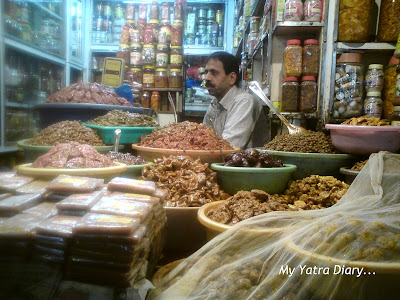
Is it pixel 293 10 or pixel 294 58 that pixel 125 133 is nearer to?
pixel 294 58

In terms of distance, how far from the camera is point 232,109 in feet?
10.8

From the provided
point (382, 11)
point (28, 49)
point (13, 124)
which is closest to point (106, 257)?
point (382, 11)

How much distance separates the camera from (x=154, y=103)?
5094 mm

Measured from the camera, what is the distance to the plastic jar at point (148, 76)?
16.4 feet

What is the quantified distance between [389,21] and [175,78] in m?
3.47

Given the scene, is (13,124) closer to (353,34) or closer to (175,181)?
(175,181)

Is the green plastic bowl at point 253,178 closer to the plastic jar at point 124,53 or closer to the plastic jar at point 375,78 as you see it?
the plastic jar at point 375,78

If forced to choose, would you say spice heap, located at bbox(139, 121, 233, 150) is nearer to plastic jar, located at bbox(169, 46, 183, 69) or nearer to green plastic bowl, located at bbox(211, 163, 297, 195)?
green plastic bowl, located at bbox(211, 163, 297, 195)

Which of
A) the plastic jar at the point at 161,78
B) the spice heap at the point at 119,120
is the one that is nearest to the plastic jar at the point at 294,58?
the spice heap at the point at 119,120

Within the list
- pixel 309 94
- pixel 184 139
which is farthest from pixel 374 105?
pixel 184 139

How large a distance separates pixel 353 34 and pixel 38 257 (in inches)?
84.5

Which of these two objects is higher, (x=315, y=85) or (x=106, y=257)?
(x=315, y=85)

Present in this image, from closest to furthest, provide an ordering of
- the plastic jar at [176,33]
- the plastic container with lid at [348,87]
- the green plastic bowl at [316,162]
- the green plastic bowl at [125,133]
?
the green plastic bowl at [316,162] < the green plastic bowl at [125,133] < the plastic container with lid at [348,87] < the plastic jar at [176,33]

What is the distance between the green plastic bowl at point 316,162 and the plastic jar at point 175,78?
3.64 metres
